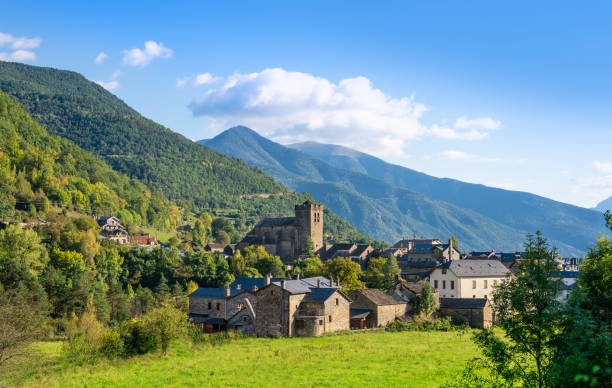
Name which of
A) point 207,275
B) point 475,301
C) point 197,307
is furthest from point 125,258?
point 475,301

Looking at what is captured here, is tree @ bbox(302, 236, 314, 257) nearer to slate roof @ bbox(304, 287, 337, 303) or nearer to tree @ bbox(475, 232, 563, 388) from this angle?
slate roof @ bbox(304, 287, 337, 303)

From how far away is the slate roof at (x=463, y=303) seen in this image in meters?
64.8

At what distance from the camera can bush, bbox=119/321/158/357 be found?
45.2m

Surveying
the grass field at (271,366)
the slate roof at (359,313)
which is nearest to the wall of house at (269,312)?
the grass field at (271,366)

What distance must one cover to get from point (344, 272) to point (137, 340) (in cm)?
4126

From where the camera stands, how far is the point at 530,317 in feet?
66.4

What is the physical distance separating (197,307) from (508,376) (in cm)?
5452

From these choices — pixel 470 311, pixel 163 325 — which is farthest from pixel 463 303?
pixel 163 325

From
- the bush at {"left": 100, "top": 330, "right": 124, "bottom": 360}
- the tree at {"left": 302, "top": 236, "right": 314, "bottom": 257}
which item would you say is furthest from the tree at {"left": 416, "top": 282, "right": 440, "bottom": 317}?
the tree at {"left": 302, "top": 236, "right": 314, "bottom": 257}

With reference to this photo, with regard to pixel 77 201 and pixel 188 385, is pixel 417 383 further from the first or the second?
pixel 77 201

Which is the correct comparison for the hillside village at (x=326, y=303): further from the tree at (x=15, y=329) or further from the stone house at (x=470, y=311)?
the tree at (x=15, y=329)

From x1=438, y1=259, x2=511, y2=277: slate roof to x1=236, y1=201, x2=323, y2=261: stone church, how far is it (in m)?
65.1

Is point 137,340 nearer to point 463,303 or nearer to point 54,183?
point 463,303

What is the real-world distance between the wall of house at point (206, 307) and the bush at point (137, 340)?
2213 cm
